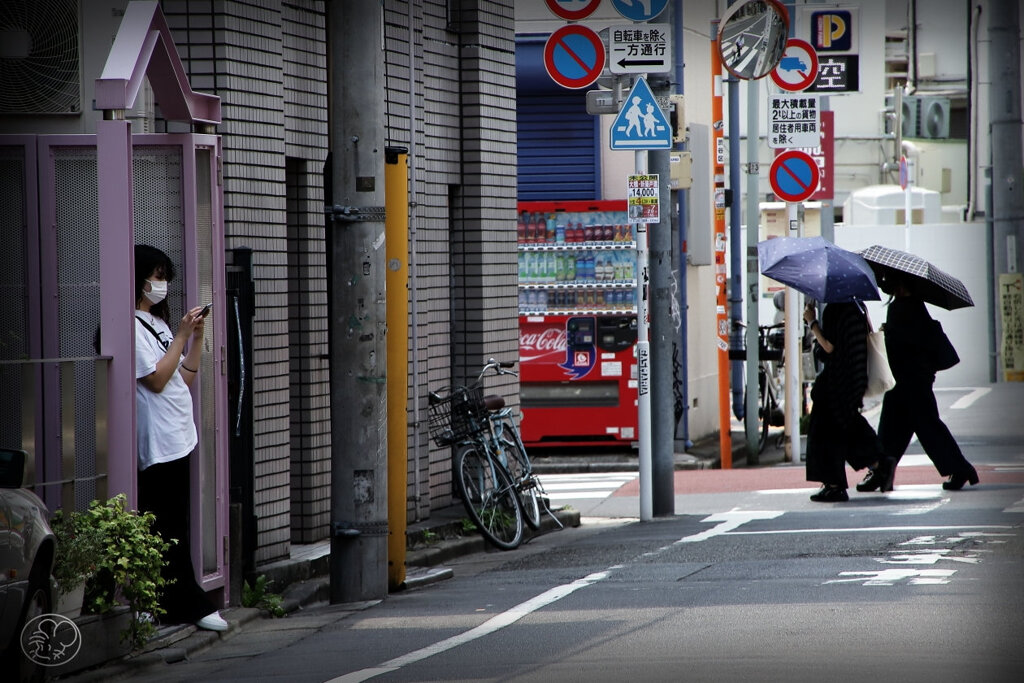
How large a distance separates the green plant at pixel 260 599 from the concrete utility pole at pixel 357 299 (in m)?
0.36

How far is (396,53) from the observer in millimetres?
10828

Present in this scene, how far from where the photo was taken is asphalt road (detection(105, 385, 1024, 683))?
6.04m

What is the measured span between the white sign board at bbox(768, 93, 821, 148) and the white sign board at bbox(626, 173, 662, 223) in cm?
436

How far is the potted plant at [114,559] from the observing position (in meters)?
6.45

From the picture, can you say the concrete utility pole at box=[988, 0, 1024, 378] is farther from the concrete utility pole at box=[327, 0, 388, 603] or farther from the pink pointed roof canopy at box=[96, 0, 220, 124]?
the concrete utility pole at box=[327, 0, 388, 603]

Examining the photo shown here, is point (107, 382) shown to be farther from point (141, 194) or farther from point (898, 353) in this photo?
point (898, 353)

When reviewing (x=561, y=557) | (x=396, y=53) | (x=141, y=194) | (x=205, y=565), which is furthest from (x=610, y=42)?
(x=205, y=565)

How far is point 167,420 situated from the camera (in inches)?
285

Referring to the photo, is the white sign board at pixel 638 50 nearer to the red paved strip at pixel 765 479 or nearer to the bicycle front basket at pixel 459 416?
the bicycle front basket at pixel 459 416

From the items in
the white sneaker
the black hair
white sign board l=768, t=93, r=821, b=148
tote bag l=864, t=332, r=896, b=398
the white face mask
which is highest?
white sign board l=768, t=93, r=821, b=148

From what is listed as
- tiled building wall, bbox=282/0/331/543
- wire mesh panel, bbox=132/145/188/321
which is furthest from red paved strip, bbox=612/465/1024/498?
wire mesh panel, bbox=132/145/188/321

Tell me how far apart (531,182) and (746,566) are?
Answer: 394 inches

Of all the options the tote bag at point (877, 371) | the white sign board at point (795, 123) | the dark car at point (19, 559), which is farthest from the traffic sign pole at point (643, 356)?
the dark car at point (19, 559)

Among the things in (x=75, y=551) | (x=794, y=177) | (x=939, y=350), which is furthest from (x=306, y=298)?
(x=794, y=177)
